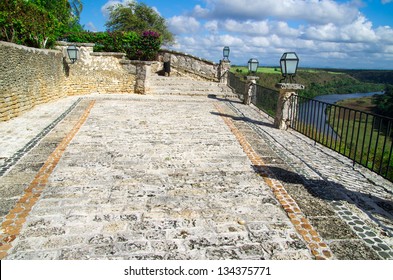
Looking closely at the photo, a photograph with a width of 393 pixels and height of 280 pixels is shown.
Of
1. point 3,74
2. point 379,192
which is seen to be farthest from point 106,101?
point 379,192

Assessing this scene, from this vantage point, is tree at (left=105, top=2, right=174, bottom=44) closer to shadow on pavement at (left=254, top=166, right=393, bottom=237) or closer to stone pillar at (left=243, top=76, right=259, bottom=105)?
stone pillar at (left=243, top=76, right=259, bottom=105)

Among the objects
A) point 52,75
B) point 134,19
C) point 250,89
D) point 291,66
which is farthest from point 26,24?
point 134,19

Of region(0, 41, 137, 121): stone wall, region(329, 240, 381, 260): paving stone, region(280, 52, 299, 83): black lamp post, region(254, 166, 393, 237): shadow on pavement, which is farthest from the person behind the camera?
region(0, 41, 137, 121): stone wall

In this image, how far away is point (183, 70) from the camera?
16547 millimetres

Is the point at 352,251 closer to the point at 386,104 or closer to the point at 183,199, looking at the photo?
the point at 183,199

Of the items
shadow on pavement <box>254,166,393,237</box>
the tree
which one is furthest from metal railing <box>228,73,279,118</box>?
the tree

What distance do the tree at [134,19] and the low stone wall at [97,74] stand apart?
12966 millimetres

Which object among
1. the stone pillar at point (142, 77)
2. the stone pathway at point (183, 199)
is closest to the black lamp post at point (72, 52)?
the stone pillar at point (142, 77)

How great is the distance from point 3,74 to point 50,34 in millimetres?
4841

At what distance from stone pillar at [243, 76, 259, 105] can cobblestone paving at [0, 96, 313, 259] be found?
5.69 meters

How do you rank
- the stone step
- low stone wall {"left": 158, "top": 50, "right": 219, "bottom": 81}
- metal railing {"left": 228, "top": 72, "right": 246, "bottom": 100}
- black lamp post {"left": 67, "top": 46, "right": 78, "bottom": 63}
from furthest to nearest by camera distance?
low stone wall {"left": 158, "top": 50, "right": 219, "bottom": 81}
the stone step
metal railing {"left": 228, "top": 72, "right": 246, "bottom": 100}
black lamp post {"left": 67, "top": 46, "right": 78, "bottom": 63}

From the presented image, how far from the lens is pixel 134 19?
24453 mm

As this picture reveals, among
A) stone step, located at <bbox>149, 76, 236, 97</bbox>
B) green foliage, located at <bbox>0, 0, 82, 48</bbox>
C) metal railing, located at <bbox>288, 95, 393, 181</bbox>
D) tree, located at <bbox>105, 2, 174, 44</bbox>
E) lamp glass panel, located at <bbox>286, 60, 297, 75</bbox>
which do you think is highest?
tree, located at <bbox>105, 2, 174, 44</bbox>

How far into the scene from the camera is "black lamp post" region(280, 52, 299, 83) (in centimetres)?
697
